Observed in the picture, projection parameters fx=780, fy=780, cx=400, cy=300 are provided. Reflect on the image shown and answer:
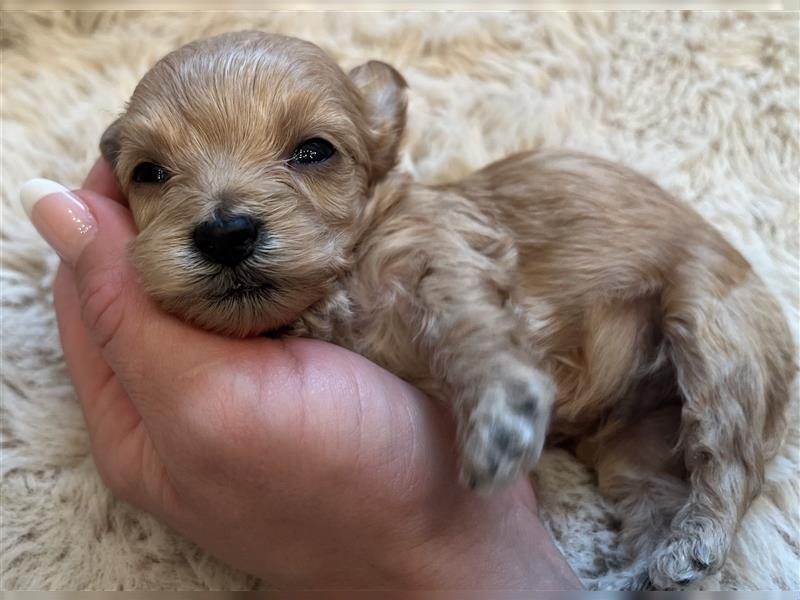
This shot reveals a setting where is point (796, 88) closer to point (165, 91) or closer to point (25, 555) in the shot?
point (165, 91)

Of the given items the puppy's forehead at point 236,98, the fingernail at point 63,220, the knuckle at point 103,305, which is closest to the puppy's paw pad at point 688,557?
the puppy's forehead at point 236,98

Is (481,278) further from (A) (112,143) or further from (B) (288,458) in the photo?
(A) (112,143)

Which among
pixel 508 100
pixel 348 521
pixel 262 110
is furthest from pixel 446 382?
pixel 508 100

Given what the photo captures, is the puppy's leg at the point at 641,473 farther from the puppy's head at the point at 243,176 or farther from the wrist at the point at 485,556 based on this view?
the puppy's head at the point at 243,176

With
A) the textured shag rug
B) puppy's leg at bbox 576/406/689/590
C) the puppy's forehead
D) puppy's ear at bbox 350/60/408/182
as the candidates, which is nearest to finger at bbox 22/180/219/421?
the puppy's forehead

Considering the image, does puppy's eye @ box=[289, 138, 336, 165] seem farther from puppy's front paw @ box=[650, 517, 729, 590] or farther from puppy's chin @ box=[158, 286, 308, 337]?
puppy's front paw @ box=[650, 517, 729, 590]

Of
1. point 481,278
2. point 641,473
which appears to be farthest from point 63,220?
point 641,473
